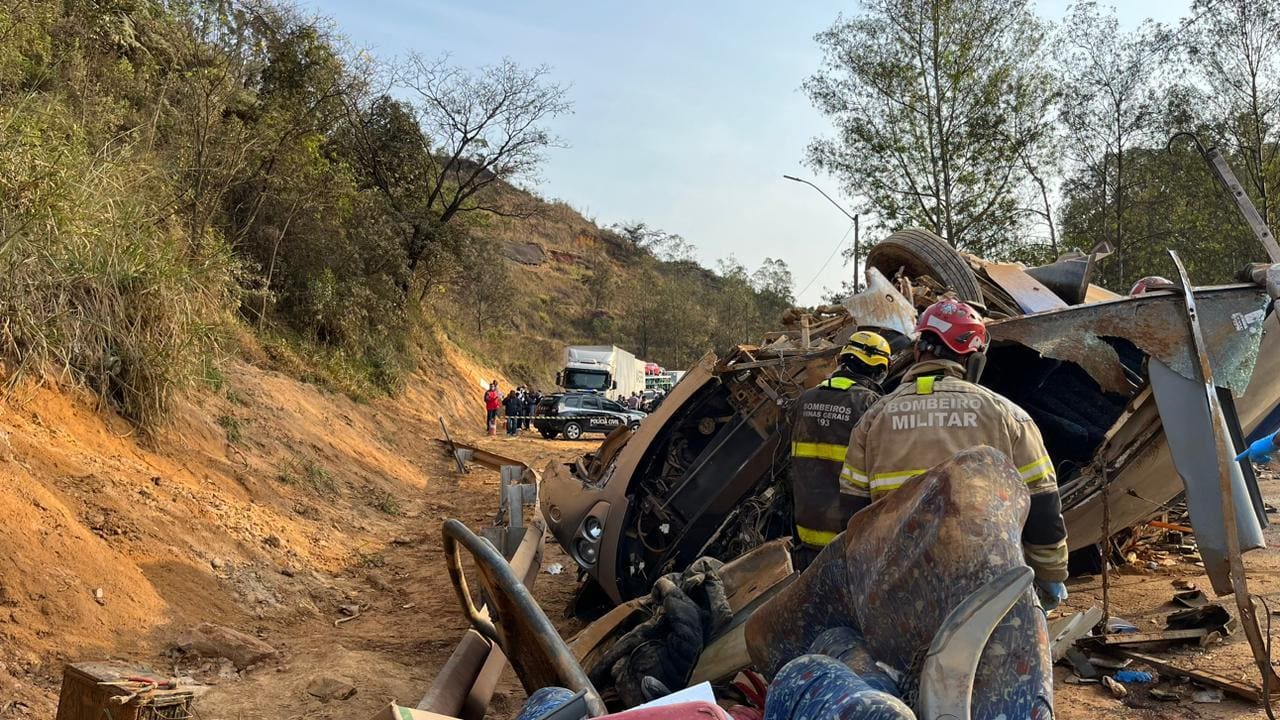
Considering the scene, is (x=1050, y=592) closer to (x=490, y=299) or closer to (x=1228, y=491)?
(x=1228, y=491)

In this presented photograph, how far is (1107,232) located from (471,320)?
32.1m

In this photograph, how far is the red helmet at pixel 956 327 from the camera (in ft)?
12.4

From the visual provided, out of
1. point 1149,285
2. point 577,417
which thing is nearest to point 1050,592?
point 1149,285

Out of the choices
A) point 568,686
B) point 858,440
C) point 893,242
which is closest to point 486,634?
point 568,686

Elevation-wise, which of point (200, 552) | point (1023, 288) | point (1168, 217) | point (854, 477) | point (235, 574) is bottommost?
point (235, 574)

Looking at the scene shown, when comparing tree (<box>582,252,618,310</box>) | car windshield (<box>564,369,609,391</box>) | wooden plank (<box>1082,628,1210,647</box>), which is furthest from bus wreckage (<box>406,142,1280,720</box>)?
tree (<box>582,252,618,310</box>)

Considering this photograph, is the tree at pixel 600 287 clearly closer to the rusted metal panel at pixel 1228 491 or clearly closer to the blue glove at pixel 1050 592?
the rusted metal panel at pixel 1228 491

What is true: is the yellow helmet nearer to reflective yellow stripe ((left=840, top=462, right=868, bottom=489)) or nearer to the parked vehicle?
the parked vehicle

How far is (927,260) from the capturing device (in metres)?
6.77

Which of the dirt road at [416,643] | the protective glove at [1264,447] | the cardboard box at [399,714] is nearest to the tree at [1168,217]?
the dirt road at [416,643]

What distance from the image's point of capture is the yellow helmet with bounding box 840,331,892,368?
185 inches

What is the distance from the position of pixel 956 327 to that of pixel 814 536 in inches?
52.3

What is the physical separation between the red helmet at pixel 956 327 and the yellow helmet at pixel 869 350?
775mm

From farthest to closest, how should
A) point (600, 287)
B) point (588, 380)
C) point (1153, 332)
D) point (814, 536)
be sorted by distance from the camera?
1. point (600, 287)
2. point (588, 380)
3. point (1153, 332)
4. point (814, 536)
